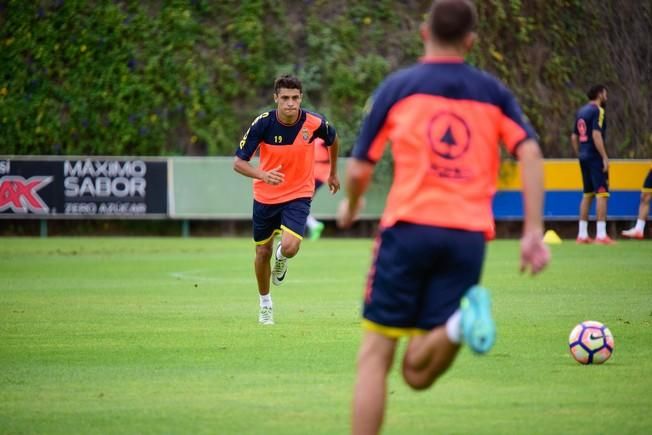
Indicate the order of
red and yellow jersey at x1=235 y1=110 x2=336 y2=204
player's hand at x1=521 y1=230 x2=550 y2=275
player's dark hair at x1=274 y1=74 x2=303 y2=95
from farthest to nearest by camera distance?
1. red and yellow jersey at x1=235 y1=110 x2=336 y2=204
2. player's dark hair at x1=274 y1=74 x2=303 y2=95
3. player's hand at x1=521 y1=230 x2=550 y2=275

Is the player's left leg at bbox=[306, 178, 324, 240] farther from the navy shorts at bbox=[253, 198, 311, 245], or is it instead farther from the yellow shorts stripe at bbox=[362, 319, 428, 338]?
the yellow shorts stripe at bbox=[362, 319, 428, 338]

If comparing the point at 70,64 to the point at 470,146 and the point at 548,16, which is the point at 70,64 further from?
the point at 470,146

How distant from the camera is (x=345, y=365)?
8562mm

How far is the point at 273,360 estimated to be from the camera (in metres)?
8.84

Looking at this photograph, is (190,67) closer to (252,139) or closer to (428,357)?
(252,139)

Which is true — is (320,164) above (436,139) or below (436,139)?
below

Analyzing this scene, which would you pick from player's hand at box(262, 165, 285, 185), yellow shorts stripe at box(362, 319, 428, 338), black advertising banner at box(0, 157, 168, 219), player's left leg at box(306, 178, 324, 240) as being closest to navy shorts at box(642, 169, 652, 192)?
player's left leg at box(306, 178, 324, 240)

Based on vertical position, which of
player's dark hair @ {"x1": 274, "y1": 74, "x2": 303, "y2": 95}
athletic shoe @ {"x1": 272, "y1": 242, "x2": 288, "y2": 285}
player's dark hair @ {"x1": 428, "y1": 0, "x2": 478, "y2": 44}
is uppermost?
player's dark hair @ {"x1": 428, "y1": 0, "x2": 478, "y2": 44}

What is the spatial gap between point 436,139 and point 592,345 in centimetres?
362

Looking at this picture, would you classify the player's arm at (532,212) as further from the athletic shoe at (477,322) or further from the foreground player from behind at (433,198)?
the athletic shoe at (477,322)

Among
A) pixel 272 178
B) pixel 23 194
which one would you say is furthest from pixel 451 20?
pixel 23 194

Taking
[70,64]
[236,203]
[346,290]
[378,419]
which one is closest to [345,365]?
[378,419]

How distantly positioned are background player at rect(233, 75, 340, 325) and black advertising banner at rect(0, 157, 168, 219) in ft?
48.4

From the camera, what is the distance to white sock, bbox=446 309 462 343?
16.8 ft
